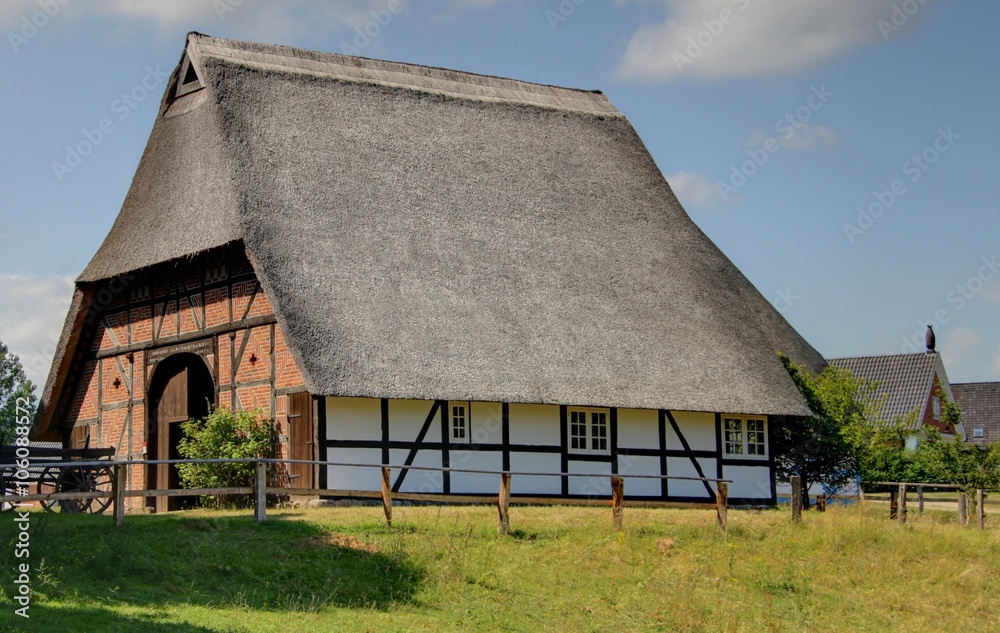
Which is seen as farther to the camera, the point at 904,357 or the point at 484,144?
the point at 904,357

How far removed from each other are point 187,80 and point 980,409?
43.0 m

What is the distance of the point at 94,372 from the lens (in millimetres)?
25594

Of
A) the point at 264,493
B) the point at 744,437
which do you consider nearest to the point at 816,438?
the point at 744,437

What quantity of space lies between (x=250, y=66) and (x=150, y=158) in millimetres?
2967

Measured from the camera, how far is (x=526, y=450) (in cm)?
2319

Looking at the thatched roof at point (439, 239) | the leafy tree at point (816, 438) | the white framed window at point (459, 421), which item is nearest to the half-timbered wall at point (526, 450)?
the white framed window at point (459, 421)

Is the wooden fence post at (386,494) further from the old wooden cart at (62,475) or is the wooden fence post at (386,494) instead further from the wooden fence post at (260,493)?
the old wooden cart at (62,475)

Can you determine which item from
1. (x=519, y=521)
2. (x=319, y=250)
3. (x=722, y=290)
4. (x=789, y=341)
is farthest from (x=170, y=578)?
(x=789, y=341)

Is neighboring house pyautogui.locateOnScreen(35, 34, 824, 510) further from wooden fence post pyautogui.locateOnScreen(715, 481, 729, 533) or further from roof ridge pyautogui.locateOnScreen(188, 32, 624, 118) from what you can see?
wooden fence post pyautogui.locateOnScreen(715, 481, 729, 533)

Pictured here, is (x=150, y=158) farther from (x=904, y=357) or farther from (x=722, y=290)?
(x=904, y=357)

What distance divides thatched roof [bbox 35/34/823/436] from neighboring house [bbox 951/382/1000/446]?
1267 inches

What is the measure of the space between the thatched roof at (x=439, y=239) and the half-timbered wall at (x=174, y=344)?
0.82 metres

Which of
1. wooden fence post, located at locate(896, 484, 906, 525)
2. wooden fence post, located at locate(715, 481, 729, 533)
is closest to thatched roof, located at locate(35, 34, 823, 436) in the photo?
wooden fence post, located at locate(896, 484, 906, 525)

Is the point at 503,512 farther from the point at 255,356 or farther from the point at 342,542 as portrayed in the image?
the point at 255,356
